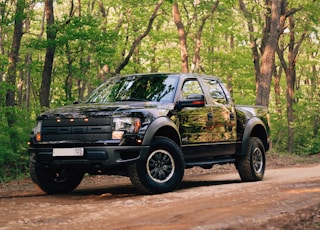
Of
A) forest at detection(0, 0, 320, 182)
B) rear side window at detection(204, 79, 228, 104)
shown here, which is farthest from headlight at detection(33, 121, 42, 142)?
forest at detection(0, 0, 320, 182)

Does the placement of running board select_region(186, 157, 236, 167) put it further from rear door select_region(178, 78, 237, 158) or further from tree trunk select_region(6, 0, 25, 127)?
tree trunk select_region(6, 0, 25, 127)

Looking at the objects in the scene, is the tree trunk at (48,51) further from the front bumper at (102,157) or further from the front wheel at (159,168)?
the front wheel at (159,168)

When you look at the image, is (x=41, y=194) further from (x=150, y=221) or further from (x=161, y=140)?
(x=150, y=221)

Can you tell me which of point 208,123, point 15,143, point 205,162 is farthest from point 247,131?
point 15,143

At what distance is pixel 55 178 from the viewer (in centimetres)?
902

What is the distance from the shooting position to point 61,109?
847 cm

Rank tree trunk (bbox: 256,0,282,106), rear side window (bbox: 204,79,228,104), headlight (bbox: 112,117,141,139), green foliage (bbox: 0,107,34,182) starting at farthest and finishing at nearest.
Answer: tree trunk (bbox: 256,0,282,106)
green foliage (bbox: 0,107,34,182)
rear side window (bbox: 204,79,228,104)
headlight (bbox: 112,117,141,139)

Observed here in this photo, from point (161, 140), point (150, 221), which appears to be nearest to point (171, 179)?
point (161, 140)

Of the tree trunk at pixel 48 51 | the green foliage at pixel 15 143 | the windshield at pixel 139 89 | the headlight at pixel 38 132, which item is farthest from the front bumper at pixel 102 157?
the tree trunk at pixel 48 51

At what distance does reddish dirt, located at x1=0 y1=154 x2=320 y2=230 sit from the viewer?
17.7ft

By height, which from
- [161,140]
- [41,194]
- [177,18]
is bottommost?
[41,194]

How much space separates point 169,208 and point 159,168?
1806mm

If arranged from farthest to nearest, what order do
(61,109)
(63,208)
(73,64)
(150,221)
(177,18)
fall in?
(177,18) → (73,64) → (61,109) → (63,208) → (150,221)

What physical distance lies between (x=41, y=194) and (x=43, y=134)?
112 centimetres
